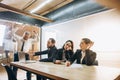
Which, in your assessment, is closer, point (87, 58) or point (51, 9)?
point (87, 58)

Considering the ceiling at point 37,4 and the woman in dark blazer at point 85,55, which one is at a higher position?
the ceiling at point 37,4

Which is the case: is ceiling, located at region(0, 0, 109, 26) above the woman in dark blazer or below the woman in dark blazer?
above

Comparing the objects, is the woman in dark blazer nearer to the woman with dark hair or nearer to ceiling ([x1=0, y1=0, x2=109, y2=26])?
the woman with dark hair

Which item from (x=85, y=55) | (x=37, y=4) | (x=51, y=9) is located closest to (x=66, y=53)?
(x=85, y=55)

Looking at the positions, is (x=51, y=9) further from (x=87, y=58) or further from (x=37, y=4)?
(x=87, y=58)

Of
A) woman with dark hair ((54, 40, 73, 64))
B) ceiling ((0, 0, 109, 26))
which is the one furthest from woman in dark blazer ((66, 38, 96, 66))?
ceiling ((0, 0, 109, 26))

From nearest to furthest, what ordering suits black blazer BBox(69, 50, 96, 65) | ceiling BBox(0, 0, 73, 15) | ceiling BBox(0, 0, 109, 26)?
black blazer BBox(69, 50, 96, 65)
ceiling BBox(0, 0, 109, 26)
ceiling BBox(0, 0, 73, 15)

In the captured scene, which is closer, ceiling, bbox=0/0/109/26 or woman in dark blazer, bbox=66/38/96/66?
woman in dark blazer, bbox=66/38/96/66

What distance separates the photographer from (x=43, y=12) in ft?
19.9

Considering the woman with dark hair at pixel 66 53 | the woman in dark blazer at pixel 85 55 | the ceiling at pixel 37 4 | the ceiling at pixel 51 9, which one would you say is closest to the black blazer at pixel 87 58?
the woman in dark blazer at pixel 85 55

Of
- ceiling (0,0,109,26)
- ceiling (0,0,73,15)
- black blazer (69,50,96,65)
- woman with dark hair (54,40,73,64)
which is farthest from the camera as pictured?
ceiling (0,0,73,15)

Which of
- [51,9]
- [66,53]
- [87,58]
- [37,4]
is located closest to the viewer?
[87,58]

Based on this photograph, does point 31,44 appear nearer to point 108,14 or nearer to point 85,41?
point 108,14

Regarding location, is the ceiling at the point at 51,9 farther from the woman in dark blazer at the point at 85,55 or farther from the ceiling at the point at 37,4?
the woman in dark blazer at the point at 85,55
